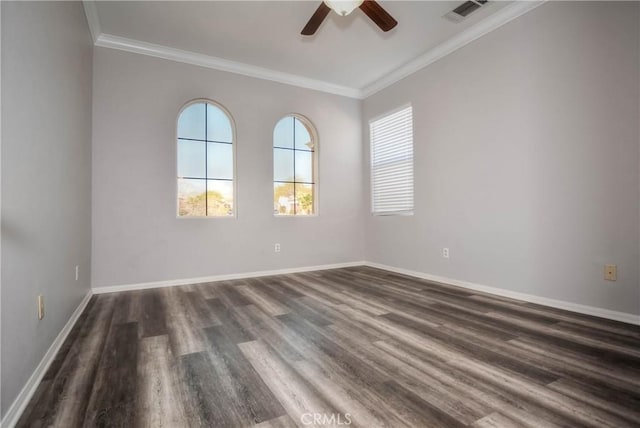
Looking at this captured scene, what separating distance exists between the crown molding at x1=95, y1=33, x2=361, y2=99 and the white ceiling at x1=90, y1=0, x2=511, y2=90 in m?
0.09

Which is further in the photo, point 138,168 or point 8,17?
point 138,168

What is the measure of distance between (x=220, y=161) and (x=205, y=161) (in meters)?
0.19

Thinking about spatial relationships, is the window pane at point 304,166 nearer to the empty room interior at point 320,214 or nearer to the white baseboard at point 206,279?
the empty room interior at point 320,214

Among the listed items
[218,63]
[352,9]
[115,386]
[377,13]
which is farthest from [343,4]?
[115,386]

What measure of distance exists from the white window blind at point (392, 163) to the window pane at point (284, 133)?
52.0 inches

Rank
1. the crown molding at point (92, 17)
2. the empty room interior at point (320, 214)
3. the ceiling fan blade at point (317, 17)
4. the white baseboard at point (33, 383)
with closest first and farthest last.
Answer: the white baseboard at point (33, 383) < the empty room interior at point (320, 214) < the ceiling fan blade at point (317, 17) < the crown molding at point (92, 17)

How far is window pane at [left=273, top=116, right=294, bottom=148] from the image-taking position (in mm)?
4473

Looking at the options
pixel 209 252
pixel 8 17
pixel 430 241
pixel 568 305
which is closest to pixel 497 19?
pixel 430 241

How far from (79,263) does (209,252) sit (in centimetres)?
142

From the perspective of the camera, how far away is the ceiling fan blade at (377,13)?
2.35 metres

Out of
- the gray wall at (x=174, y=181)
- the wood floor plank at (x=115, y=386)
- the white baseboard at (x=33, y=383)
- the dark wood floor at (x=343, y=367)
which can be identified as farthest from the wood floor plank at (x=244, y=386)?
the gray wall at (x=174, y=181)

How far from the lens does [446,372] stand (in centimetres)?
156

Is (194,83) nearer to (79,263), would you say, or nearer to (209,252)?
(209,252)

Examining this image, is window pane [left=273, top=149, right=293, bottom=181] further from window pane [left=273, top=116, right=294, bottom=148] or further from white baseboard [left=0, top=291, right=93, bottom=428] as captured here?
white baseboard [left=0, top=291, right=93, bottom=428]
